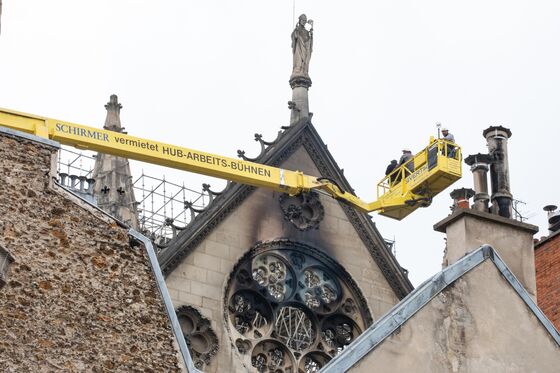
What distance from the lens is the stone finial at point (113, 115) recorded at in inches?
1991

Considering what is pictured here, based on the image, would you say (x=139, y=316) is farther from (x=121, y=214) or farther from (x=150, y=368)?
(x=121, y=214)

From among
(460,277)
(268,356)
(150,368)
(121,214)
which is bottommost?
(150,368)

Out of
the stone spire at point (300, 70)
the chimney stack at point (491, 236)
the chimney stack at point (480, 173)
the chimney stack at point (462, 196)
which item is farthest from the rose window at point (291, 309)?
the chimney stack at point (491, 236)

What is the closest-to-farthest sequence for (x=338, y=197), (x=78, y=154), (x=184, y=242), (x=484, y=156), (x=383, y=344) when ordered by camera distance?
(x=383, y=344) < (x=484, y=156) < (x=184, y=242) < (x=338, y=197) < (x=78, y=154)

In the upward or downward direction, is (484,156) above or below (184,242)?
below

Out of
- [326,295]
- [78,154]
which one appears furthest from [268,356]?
[78,154]

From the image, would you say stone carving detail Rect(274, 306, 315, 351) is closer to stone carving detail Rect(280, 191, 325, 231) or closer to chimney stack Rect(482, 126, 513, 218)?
stone carving detail Rect(280, 191, 325, 231)

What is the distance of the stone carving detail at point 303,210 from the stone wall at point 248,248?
0.15 metres

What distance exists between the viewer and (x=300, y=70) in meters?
53.1

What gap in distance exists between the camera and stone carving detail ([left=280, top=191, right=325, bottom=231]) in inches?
1928

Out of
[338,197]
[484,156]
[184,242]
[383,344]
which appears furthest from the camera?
[338,197]

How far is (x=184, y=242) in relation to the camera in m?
46.4

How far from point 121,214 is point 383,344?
25.4 m

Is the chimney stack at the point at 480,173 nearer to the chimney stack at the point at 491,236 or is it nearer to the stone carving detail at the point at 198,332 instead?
the chimney stack at the point at 491,236
